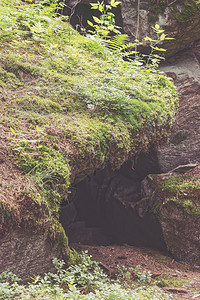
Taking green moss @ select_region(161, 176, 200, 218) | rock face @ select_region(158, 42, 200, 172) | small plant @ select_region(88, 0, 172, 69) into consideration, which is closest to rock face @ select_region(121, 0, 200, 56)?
small plant @ select_region(88, 0, 172, 69)

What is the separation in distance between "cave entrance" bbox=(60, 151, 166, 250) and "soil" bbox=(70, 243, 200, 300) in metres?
0.50

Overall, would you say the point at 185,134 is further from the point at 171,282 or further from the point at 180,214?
the point at 171,282

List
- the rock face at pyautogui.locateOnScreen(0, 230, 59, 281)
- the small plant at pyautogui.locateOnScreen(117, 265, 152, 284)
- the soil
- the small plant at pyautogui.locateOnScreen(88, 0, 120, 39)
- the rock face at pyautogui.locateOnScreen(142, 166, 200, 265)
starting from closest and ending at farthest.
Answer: the rock face at pyautogui.locateOnScreen(0, 230, 59, 281)
the small plant at pyautogui.locateOnScreen(117, 265, 152, 284)
the soil
the small plant at pyautogui.locateOnScreen(88, 0, 120, 39)
the rock face at pyautogui.locateOnScreen(142, 166, 200, 265)

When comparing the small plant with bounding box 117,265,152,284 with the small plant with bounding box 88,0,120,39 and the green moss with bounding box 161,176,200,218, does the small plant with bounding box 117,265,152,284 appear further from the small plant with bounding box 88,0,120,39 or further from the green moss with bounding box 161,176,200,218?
the small plant with bounding box 88,0,120,39

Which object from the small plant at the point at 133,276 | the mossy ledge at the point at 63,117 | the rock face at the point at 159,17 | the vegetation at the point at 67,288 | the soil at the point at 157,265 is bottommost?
the soil at the point at 157,265

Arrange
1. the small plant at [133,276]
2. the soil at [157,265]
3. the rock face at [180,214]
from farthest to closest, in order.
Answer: the rock face at [180,214] → the soil at [157,265] → the small plant at [133,276]

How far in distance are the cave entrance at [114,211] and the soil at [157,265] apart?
50cm

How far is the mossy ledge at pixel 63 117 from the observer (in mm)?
3092

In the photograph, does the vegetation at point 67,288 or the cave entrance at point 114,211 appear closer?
the vegetation at point 67,288

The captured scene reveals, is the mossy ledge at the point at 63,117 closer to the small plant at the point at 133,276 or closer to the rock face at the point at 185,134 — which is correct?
the small plant at the point at 133,276

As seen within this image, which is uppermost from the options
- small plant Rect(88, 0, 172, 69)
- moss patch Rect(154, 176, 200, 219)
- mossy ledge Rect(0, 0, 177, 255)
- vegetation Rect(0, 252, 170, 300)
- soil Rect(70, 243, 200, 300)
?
small plant Rect(88, 0, 172, 69)

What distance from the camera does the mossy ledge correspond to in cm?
309

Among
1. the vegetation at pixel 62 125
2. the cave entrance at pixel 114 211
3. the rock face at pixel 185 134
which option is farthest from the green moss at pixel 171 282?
the rock face at pixel 185 134

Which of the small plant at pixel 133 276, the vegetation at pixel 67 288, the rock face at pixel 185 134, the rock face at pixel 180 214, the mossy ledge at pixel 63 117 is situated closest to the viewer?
the vegetation at pixel 67 288
